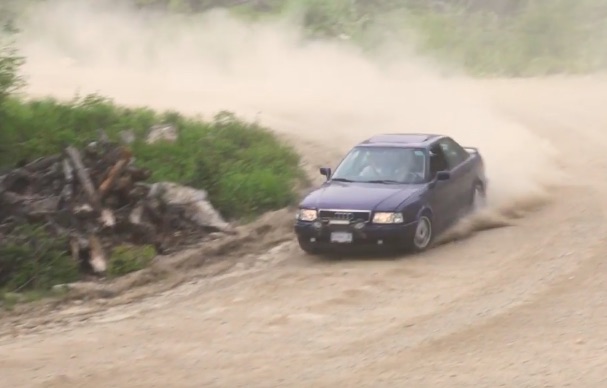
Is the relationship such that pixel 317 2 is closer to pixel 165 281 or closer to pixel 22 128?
pixel 22 128

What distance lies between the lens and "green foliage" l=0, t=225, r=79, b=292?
43.5ft

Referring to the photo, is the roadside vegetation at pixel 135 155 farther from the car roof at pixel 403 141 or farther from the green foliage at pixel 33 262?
the car roof at pixel 403 141

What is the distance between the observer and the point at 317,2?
43.1m

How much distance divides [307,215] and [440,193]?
210cm

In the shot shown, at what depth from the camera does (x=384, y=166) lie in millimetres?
15773

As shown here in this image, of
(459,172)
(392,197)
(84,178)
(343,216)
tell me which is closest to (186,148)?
(84,178)

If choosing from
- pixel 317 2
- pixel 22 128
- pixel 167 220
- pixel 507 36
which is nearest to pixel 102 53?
pixel 317 2

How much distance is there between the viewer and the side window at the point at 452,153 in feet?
53.8

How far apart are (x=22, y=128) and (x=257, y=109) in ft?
38.0

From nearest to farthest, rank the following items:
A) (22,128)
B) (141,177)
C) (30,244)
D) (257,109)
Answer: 1. (30,244)
2. (141,177)
3. (22,128)
4. (257,109)

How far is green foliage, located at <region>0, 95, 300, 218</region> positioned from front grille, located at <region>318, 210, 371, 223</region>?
3.08 metres

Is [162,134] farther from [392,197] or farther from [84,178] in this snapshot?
[392,197]

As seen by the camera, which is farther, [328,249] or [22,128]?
[22,128]

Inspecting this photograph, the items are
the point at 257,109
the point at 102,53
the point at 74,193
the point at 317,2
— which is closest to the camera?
the point at 74,193
